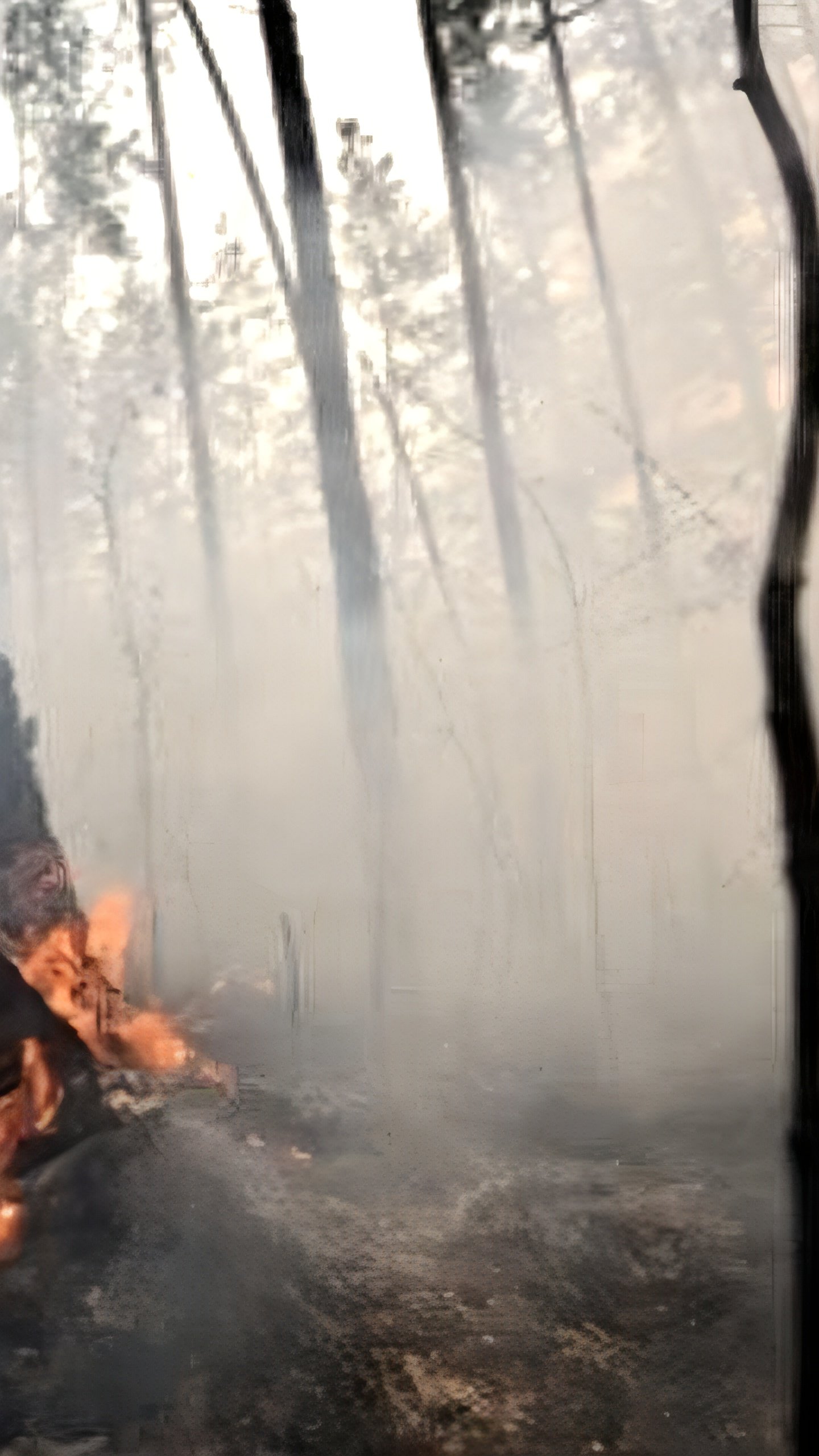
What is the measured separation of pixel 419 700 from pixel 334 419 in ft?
1.62

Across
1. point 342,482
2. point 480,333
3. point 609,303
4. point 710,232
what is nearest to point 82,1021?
point 342,482

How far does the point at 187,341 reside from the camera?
168cm

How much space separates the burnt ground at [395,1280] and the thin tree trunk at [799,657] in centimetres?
7

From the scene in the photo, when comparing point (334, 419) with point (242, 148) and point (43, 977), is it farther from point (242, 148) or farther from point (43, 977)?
point (43, 977)

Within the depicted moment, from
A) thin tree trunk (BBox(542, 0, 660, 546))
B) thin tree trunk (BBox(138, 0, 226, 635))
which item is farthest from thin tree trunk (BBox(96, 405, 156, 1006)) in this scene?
thin tree trunk (BBox(542, 0, 660, 546))

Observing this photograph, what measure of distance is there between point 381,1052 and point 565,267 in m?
1.34

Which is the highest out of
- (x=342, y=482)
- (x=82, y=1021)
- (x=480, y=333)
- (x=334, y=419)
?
(x=480, y=333)

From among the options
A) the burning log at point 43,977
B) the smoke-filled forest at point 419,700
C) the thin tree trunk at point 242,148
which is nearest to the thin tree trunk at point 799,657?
the smoke-filled forest at point 419,700

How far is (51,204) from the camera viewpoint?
169 cm

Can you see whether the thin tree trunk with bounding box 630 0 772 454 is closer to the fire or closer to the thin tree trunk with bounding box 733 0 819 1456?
the thin tree trunk with bounding box 733 0 819 1456

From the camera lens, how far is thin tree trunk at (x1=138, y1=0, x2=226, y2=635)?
5.50 feet

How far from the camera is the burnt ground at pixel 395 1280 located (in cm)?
161

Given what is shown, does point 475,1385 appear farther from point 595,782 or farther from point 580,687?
point 580,687

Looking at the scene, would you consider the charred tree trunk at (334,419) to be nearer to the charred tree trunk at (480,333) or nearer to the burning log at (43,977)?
the charred tree trunk at (480,333)
